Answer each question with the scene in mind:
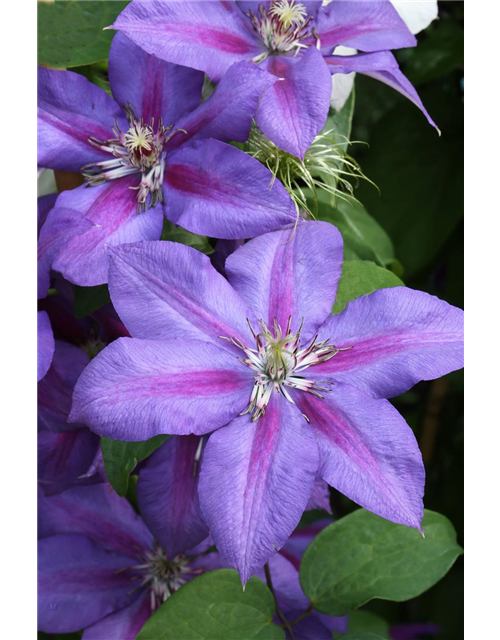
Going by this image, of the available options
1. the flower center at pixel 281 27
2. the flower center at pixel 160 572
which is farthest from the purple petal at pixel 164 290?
the flower center at pixel 160 572

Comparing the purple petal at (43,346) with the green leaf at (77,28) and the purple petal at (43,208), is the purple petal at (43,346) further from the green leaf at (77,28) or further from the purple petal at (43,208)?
the green leaf at (77,28)

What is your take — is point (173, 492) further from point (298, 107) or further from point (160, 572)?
point (298, 107)

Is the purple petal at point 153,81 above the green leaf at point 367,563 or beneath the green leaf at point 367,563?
above

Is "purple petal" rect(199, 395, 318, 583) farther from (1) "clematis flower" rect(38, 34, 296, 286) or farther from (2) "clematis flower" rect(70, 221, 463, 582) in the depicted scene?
(1) "clematis flower" rect(38, 34, 296, 286)

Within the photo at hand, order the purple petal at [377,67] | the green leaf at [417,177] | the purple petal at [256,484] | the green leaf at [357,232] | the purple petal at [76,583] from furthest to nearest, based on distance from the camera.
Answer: the green leaf at [417,177]
the green leaf at [357,232]
the purple petal at [76,583]
the purple petal at [377,67]
the purple petal at [256,484]

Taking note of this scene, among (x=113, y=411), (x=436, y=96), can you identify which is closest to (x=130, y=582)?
(x=113, y=411)

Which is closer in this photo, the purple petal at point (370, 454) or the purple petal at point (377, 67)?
the purple petal at point (370, 454)

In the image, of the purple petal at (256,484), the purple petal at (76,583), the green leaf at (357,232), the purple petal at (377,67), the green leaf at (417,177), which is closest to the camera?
the purple petal at (256,484)

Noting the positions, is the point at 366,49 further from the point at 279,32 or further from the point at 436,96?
the point at 436,96
